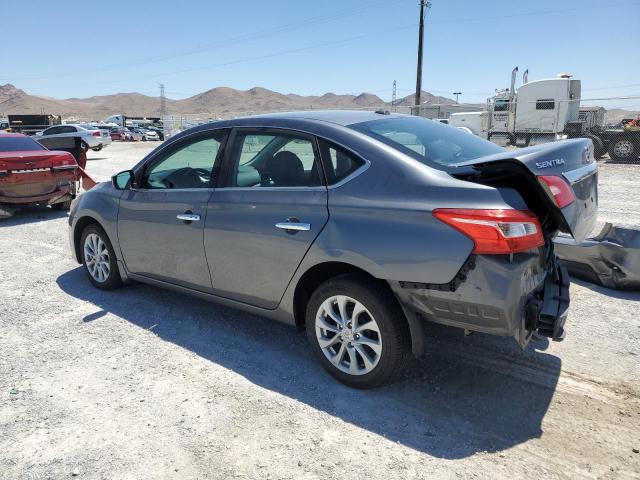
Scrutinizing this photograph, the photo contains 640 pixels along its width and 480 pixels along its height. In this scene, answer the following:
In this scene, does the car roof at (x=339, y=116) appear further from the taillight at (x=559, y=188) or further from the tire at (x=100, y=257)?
the tire at (x=100, y=257)

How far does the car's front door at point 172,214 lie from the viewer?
3.89 metres

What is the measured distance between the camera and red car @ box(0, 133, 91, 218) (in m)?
8.33

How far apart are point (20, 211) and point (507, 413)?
991cm

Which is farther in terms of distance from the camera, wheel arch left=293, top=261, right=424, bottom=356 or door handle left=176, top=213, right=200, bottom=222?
door handle left=176, top=213, right=200, bottom=222

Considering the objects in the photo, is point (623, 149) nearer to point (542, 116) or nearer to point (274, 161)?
point (542, 116)

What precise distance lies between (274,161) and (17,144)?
24.7 ft

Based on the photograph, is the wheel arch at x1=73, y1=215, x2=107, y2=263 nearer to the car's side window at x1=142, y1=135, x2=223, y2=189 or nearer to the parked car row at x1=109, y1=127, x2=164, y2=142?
the car's side window at x1=142, y1=135, x2=223, y2=189

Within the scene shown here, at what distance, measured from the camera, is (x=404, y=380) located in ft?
10.8

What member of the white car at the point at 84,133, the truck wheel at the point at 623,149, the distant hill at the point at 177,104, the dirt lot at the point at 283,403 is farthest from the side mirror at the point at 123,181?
the distant hill at the point at 177,104

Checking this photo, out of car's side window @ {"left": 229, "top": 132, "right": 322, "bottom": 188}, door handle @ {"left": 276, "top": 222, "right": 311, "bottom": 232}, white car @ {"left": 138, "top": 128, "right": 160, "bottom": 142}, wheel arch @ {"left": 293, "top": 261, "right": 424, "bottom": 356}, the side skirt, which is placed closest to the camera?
wheel arch @ {"left": 293, "top": 261, "right": 424, "bottom": 356}

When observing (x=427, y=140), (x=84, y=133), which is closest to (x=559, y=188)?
(x=427, y=140)

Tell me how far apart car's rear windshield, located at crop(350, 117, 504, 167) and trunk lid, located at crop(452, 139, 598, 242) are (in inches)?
9.2

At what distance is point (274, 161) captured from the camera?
11.8ft

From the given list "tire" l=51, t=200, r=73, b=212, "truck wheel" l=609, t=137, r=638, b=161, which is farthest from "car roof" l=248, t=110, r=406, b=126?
"truck wheel" l=609, t=137, r=638, b=161
